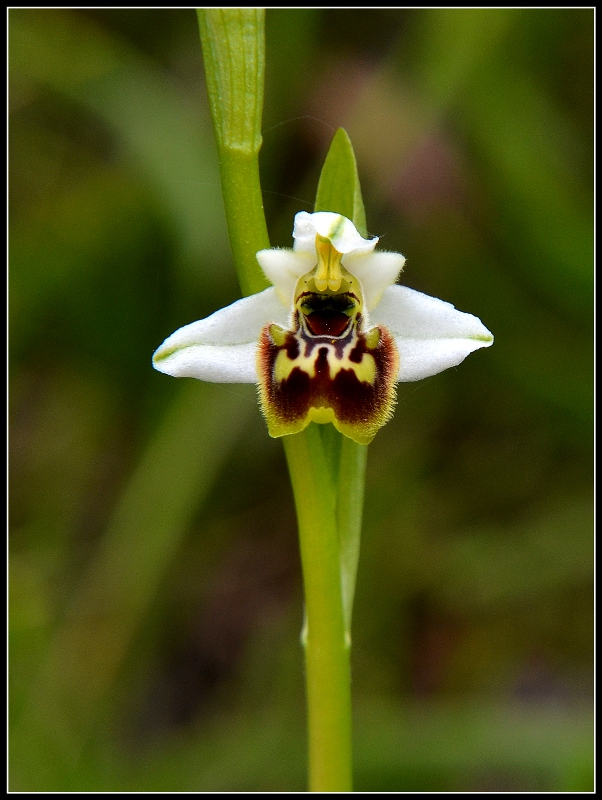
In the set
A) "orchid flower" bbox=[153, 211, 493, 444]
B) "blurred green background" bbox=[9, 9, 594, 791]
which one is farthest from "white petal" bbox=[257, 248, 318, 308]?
"blurred green background" bbox=[9, 9, 594, 791]

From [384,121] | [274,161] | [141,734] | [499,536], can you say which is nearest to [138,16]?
[274,161]

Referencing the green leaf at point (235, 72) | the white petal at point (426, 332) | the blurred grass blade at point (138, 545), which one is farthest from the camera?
the blurred grass blade at point (138, 545)

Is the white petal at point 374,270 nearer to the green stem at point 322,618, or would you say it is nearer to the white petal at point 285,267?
the white petal at point 285,267

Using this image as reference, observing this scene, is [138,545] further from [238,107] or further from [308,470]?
[238,107]

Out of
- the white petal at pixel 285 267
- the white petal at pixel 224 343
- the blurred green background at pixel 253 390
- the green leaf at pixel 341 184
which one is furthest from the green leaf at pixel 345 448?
the blurred green background at pixel 253 390

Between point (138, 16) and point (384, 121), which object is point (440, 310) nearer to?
point (384, 121)

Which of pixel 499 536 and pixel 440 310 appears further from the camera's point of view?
pixel 499 536

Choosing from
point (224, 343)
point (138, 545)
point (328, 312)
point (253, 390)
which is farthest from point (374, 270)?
point (138, 545)
